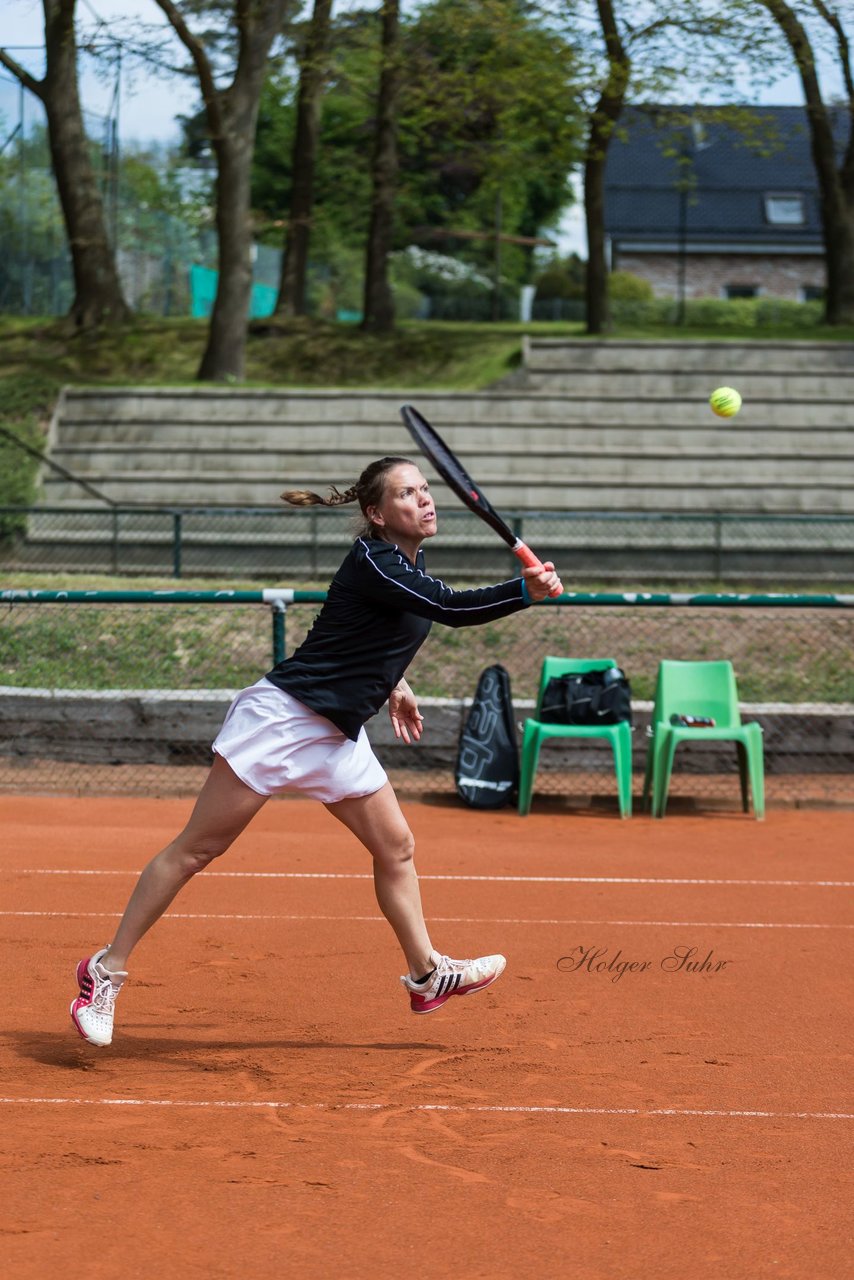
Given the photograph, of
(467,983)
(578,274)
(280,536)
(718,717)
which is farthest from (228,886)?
(578,274)

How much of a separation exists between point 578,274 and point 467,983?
182 feet

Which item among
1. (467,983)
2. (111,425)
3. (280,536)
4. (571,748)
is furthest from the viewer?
(111,425)

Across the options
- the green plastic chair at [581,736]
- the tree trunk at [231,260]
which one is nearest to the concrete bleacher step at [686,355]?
the tree trunk at [231,260]

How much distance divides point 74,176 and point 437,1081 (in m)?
24.0

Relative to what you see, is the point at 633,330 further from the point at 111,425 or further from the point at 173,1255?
the point at 173,1255

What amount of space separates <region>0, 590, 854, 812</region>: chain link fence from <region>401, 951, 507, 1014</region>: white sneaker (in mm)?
4981

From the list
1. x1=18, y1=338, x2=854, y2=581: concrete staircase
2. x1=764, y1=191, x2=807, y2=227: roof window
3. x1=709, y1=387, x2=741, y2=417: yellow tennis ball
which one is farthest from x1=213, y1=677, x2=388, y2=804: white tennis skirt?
x1=764, y1=191, x2=807, y2=227: roof window

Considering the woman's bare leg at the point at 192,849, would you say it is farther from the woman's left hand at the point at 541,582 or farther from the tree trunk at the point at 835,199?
the tree trunk at the point at 835,199

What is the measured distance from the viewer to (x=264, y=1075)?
4.93 m

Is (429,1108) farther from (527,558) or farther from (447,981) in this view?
(527,558)

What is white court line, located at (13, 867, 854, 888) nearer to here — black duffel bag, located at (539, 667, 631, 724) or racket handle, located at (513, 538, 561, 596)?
black duffel bag, located at (539, 667, 631, 724)

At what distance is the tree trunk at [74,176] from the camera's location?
25141 millimetres

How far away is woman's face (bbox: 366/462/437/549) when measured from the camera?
5020 mm

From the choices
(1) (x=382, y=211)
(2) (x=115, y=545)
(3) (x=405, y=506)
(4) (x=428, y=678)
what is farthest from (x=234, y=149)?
(3) (x=405, y=506)
